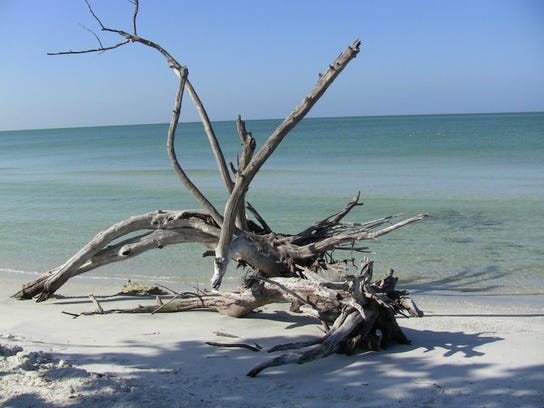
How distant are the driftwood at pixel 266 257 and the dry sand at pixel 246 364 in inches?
7.7

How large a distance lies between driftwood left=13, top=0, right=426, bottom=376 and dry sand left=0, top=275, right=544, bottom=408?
195 mm

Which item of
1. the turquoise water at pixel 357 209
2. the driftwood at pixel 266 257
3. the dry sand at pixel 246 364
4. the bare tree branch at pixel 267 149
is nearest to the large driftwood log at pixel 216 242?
Result: the driftwood at pixel 266 257

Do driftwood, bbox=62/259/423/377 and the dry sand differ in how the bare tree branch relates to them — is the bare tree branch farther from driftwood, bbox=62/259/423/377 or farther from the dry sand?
the dry sand

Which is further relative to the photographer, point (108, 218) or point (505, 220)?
point (108, 218)

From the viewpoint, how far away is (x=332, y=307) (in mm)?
4879

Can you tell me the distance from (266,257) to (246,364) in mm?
1626

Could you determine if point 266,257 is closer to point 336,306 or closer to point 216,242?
point 216,242

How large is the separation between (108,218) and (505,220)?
7.97 metres

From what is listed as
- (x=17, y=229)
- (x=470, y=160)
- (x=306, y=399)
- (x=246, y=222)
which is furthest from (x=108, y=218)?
(x=470, y=160)

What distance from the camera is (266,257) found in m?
5.82

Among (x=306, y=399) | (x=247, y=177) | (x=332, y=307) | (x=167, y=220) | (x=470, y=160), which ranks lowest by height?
(x=306, y=399)

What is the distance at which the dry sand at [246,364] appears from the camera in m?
3.56

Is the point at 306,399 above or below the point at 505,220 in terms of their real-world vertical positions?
below

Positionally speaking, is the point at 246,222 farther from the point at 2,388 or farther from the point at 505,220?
the point at 505,220
